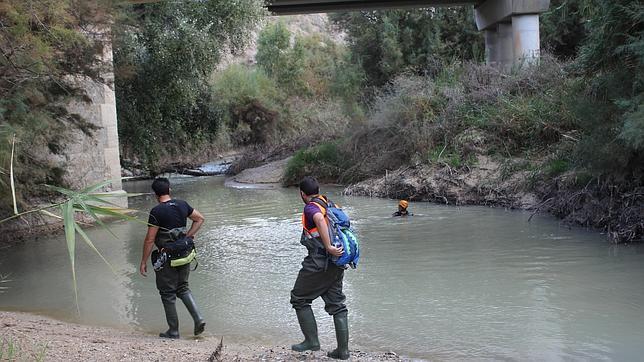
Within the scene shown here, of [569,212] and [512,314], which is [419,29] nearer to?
[569,212]

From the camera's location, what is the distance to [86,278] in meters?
11.0

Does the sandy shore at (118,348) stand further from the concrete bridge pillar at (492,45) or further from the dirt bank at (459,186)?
the concrete bridge pillar at (492,45)

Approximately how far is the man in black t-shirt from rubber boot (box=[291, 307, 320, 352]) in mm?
1408

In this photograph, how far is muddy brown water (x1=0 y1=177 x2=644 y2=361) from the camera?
284 inches

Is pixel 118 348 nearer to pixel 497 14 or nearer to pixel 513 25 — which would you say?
pixel 513 25

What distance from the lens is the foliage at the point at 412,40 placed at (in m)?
34.9

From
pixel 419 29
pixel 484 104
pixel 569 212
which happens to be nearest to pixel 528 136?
pixel 484 104

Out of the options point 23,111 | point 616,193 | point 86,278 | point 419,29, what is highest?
point 419,29

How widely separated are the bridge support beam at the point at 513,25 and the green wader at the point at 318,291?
66.0 feet

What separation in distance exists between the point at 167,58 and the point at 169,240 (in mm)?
16555

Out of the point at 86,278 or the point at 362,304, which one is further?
the point at 86,278

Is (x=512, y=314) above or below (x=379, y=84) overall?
below

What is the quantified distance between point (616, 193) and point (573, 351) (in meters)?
6.74

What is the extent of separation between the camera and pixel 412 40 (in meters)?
35.4
